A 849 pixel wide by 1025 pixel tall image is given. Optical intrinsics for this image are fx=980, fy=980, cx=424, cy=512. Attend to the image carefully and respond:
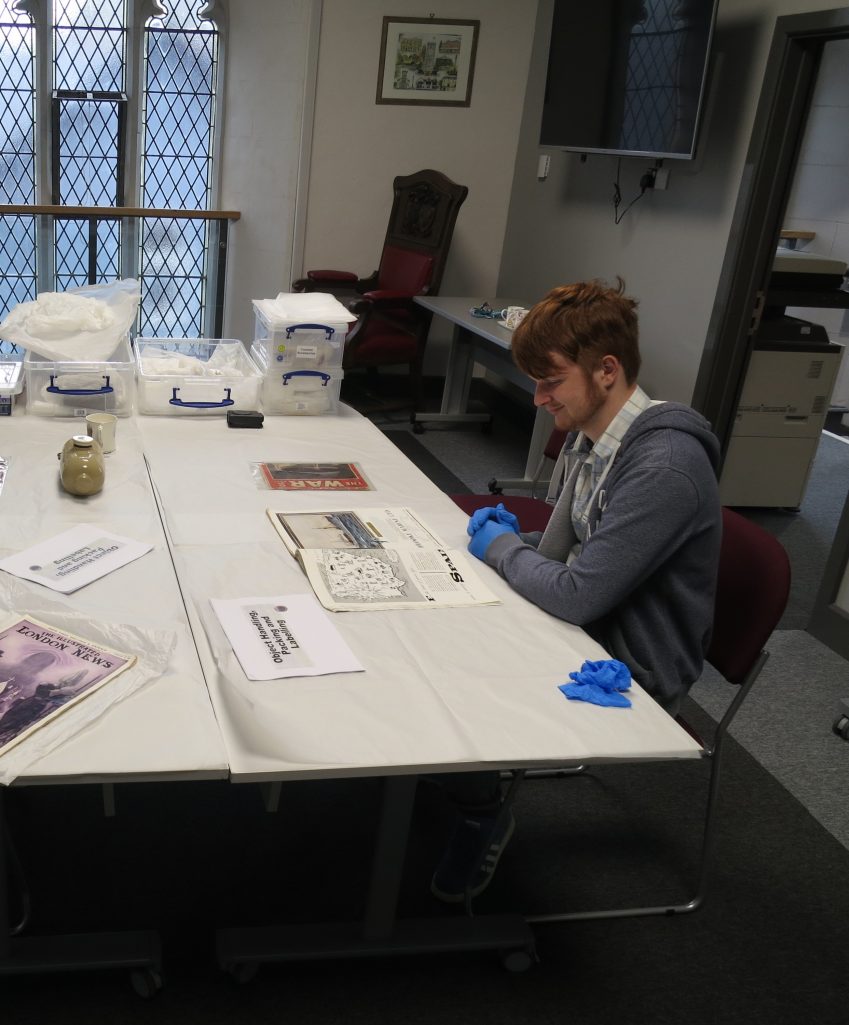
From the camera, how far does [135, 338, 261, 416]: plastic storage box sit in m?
2.52

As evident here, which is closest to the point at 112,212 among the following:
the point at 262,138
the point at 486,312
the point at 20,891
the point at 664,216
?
the point at 262,138

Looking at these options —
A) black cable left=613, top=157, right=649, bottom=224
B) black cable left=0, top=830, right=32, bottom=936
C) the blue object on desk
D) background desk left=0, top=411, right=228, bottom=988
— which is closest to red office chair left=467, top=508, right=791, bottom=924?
background desk left=0, top=411, right=228, bottom=988

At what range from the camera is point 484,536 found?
1.83 meters

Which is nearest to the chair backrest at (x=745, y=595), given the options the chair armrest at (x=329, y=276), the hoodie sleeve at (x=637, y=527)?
the hoodie sleeve at (x=637, y=527)

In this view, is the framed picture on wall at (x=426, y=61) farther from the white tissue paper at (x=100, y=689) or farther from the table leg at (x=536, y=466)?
the white tissue paper at (x=100, y=689)

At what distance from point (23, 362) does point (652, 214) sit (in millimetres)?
2737

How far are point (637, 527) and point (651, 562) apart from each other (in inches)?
2.8

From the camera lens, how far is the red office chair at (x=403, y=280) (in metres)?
4.74

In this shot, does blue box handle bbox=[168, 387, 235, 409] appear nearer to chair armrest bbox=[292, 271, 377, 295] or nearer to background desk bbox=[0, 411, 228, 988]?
background desk bbox=[0, 411, 228, 988]

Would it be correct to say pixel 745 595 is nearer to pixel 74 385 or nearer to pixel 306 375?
pixel 306 375

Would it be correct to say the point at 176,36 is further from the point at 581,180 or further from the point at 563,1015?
the point at 563,1015

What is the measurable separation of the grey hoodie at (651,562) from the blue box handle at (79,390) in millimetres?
1203

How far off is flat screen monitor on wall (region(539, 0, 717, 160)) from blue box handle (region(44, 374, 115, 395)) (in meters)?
2.35

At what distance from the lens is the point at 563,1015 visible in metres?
1.66
